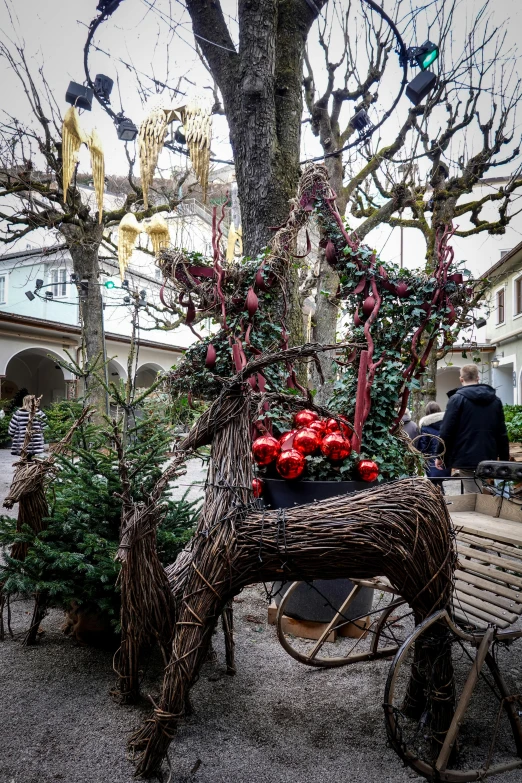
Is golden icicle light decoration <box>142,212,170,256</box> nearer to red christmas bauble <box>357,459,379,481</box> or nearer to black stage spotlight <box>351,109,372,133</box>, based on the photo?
black stage spotlight <box>351,109,372,133</box>

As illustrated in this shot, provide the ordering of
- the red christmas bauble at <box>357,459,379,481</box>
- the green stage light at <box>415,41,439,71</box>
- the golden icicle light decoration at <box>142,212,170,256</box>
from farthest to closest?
the golden icicle light decoration at <box>142,212,170,256</box> < the green stage light at <box>415,41,439,71</box> < the red christmas bauble at <box>357,459,379,481</box>

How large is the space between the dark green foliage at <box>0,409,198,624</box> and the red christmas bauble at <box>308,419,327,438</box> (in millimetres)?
833

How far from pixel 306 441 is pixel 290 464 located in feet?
0.57

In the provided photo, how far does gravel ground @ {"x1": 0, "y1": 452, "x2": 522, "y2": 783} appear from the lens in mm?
2230

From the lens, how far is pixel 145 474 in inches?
131

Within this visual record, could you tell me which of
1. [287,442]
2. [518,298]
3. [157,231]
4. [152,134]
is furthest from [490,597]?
[518,298]

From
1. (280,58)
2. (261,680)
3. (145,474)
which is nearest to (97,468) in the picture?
(145,474)

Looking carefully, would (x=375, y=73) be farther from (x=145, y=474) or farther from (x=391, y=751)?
(x=391, y=751)

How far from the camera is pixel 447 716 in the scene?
2.22m

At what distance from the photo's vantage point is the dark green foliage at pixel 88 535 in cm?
301

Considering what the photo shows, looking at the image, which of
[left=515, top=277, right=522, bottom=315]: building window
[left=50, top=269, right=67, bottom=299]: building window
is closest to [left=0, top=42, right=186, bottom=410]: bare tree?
[left=50, top=269, right=67, bottom=299]: building window

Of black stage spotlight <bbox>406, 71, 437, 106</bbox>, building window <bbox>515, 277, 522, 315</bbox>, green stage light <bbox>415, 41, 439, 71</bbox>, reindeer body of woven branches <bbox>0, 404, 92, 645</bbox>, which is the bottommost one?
reindeer body of woven branches <bbox>0, 404, 92, 645</bbox>

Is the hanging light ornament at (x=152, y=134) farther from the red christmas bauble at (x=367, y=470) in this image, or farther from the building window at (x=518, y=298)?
the building window at (x=518, y=298)

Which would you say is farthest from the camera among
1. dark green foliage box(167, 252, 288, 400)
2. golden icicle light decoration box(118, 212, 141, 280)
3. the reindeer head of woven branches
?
golden icicle light decoration box(118, 212, 141, 280)
